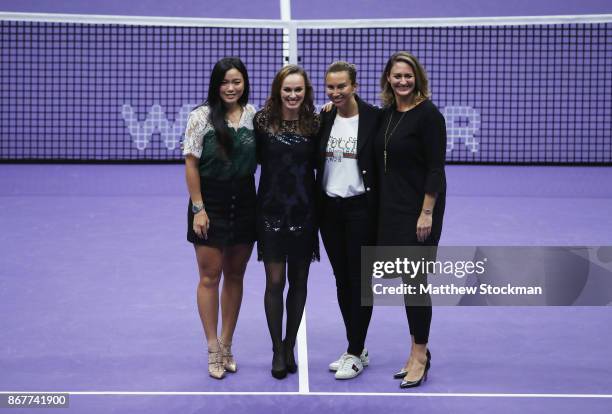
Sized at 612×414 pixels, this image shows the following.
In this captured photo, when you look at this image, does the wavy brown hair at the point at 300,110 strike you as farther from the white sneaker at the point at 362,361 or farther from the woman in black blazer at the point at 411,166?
the white sneaker at the point at 362,361

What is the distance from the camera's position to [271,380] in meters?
5.25

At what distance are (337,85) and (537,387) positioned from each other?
6.27 feet

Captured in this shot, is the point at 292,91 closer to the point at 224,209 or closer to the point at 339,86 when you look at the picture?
the point at 339,86

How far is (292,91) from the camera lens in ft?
16.8

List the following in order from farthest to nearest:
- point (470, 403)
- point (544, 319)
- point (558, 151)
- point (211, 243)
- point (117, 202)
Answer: point (558, 151), point (117, 202), point (544, 319), point (211, 243), point (470, 403)

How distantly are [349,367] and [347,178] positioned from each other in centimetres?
104

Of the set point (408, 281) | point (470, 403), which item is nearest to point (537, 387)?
point (470, 403)

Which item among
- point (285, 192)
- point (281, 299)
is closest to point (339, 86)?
point (285, 192)

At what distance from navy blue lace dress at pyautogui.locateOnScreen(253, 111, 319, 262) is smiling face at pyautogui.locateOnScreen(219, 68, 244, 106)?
0.17 meters

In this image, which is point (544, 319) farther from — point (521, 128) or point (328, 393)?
point (521, 128)

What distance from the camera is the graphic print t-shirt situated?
5148 mm

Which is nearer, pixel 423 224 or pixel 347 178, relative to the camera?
pixel 423 224

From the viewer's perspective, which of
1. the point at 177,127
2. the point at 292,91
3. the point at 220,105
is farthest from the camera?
the point at 177,127

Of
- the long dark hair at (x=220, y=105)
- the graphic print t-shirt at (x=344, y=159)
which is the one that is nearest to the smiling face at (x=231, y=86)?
the long dark hair at (x=220, y=105)
